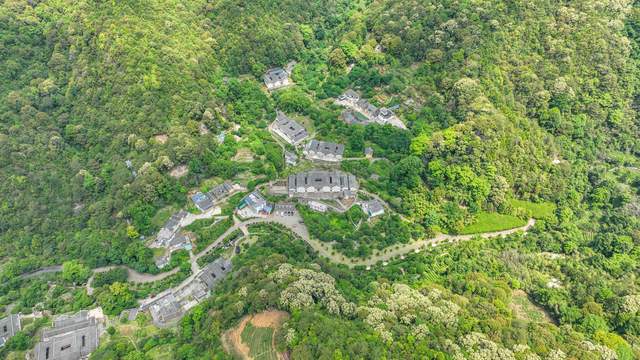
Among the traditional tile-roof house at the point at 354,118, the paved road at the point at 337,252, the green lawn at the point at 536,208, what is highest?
the traditional tile-roof house at the point at 354,118

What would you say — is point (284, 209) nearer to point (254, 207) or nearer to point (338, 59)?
point (254, 207)

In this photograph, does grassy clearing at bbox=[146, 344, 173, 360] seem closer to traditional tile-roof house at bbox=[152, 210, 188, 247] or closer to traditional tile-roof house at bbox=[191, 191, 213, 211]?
traditional tile-roof house at bbox=[152, 210, 188, 247]

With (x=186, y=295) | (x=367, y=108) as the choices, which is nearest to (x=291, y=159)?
(x=367, y=108)

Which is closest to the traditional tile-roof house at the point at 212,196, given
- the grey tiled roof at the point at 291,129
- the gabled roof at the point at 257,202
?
the gabled roof at the point at 257,202

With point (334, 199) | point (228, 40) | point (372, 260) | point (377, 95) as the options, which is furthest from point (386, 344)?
point (228, 40)

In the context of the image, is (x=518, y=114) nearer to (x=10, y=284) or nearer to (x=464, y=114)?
(x=464, y=114)

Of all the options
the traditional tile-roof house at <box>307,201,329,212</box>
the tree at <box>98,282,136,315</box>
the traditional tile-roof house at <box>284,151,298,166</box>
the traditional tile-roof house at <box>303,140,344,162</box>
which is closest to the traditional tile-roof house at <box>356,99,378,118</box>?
the traditional tile-roof house at <box>303,140,344,162</box>

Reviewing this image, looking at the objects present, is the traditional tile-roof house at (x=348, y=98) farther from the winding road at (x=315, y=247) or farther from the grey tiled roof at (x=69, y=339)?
the grey tiled roof at (x=69, y=339)
